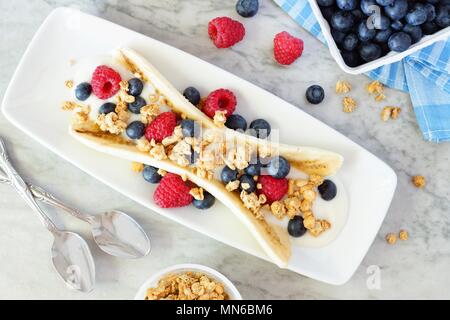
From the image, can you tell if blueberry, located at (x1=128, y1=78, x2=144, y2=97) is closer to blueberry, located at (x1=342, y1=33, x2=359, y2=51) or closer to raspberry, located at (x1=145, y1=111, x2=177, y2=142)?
raspberry, located at (x1=145, y1=111, x2=177, y2=142)

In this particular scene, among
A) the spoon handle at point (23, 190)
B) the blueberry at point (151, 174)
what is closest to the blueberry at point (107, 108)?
the blueberry at point (151, 174)

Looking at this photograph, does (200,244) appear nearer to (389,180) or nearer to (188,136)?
(188,136)

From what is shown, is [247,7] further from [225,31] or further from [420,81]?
[420,81]

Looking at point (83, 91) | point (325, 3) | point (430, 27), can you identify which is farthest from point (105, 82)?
point (430, 27)

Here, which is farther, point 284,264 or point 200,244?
point 200,244
